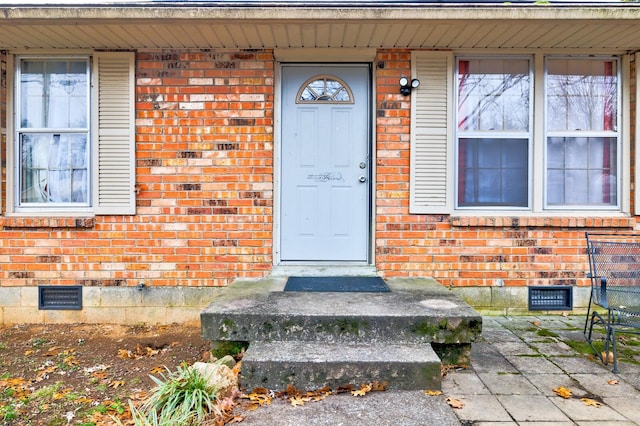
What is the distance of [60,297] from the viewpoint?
4.50 m

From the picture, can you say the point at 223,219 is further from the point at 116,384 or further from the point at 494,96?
A: the point at 494,96

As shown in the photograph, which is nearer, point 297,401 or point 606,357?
point 297,401

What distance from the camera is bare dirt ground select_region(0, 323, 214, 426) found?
2830 millimetres

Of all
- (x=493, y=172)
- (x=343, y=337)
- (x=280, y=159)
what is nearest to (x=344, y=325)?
(x=343, y=337)

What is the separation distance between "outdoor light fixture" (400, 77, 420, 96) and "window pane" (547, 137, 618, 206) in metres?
1.54

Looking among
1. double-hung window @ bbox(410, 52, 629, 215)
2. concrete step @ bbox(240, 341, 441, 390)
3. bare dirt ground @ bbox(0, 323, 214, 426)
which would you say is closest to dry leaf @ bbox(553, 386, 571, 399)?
concrete step @ bbox(240, 341, 441, 390)

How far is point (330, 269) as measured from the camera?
4523 mm

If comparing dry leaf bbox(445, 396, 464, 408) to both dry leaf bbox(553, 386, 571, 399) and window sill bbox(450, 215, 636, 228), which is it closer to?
dry leaf bbox(553, 386, 571, 399)

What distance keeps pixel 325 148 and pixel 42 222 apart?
9.74 ft

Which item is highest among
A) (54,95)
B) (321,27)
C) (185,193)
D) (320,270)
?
(321,27)

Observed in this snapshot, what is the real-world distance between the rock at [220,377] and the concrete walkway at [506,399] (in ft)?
0.90

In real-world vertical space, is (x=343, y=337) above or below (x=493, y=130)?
below

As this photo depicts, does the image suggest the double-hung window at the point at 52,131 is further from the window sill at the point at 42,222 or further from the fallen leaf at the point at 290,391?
the fallen leaf at the point at 290,391

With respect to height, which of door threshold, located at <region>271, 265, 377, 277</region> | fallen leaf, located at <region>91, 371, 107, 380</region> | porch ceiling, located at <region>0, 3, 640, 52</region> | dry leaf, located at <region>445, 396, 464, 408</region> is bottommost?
fallen leaf, located at <region>91, 371, 107, 380</region>
